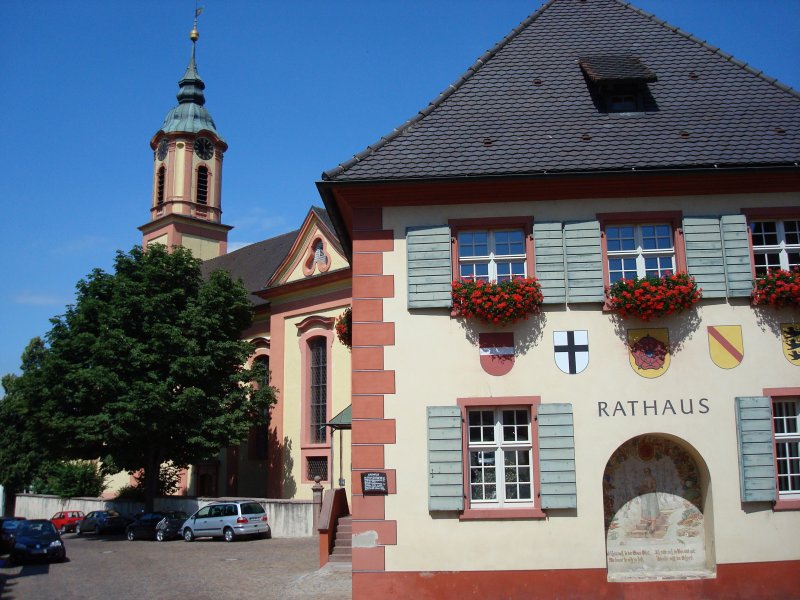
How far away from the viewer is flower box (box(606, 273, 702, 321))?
12266 mm

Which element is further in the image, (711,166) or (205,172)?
(205,172)

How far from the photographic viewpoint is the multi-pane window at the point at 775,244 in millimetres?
12984

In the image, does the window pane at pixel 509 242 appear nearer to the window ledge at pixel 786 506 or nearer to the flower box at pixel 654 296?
the flower box at pixel 654 296

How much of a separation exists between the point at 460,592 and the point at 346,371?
20190mm

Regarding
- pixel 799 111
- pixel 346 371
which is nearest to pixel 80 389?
pixel 346 371

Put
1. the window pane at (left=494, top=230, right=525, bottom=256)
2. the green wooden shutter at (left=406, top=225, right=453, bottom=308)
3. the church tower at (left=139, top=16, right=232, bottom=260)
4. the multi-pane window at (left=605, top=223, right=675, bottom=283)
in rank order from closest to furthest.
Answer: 1. the green wooden shutter at (left=406, top=225, right=453, bottom=308)
2. the multi-pane window at (left=605, top=223, right=675, bottom=283)
3. the window pane at (left=494, top=230, right=525, bottom=256)
4. the church tower at (left=139, top=16, right=232, bottom=260)

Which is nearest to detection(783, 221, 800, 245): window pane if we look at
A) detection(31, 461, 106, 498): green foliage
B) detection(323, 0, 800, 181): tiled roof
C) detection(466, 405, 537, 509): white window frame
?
detection(323, 0, 800, 181): tiled roof

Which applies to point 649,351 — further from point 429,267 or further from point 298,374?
point 298,374

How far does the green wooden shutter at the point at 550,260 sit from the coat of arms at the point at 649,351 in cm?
122

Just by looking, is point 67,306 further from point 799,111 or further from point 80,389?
point 799,111

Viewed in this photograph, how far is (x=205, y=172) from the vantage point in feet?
171

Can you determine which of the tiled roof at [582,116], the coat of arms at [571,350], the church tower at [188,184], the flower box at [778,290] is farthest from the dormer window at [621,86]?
the church tower at [188,184]

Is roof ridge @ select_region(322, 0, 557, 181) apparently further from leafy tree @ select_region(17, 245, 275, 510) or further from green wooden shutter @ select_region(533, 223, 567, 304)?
leafy tree @ select_region(17, 245, 275, 510)

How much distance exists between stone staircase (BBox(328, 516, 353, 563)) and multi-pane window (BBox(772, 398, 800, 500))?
9.14 m
